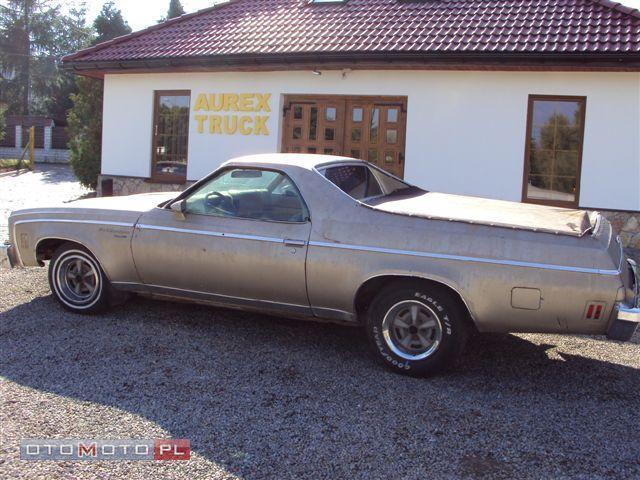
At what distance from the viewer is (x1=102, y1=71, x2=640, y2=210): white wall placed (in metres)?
10.1

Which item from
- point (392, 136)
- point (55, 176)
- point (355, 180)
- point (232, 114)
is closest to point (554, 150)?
point (392, 136)

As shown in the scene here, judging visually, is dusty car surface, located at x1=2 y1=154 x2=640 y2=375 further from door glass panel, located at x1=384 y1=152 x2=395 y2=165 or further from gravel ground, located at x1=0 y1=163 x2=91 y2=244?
door glass panel, located at x1=384 y1=152 x2=395 y2=165

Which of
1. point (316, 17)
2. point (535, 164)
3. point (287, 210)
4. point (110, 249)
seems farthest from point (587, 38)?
point (110, 249)

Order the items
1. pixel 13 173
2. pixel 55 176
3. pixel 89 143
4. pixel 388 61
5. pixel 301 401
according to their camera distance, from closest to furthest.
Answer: pixel 301 401
pixel 388 61
pixel 89 143
pixel 55 176
pixel 13 173

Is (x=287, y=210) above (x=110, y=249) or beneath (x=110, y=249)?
above

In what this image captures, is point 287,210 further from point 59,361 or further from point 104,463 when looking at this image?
point 104,463

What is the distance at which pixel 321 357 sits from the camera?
4.87m

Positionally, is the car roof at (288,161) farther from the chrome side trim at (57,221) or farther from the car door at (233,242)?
the chrome side trim at (57,221)

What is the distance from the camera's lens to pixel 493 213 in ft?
15.5

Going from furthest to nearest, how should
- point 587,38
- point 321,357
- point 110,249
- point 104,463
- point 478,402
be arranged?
1. point 587,38
2. point 110,249
3. point 321,357
4. point 478,402
5. point 104,463

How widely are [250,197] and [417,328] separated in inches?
66.1

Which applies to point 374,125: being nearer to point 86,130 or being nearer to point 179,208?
point 179,208

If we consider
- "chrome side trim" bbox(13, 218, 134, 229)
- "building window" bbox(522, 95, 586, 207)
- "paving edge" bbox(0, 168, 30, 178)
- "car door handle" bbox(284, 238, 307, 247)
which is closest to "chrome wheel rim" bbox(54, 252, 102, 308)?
"chrome side trim" bbox(13, 218, 134, 229)

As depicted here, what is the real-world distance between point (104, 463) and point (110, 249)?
2.48 meters
